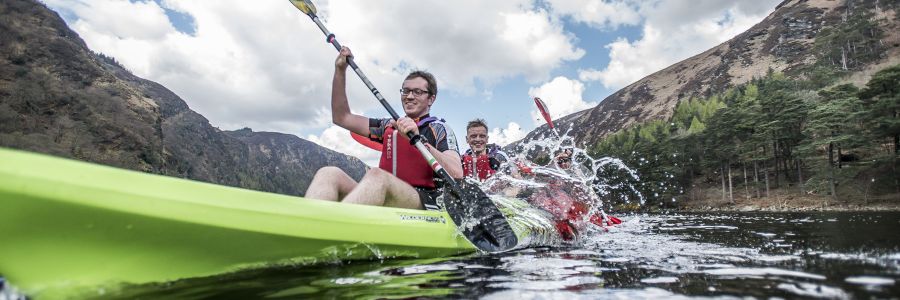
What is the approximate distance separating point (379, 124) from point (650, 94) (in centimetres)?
13500

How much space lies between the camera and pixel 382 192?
4.41 m

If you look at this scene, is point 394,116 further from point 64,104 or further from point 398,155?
point 64,104

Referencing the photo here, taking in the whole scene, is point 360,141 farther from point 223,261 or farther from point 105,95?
point 105,95

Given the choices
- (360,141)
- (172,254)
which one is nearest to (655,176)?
(360,141)

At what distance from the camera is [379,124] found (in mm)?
5578

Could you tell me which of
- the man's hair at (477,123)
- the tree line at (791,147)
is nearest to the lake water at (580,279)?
the man's hair at (477,123)

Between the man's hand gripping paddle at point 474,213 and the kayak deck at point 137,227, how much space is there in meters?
1.18

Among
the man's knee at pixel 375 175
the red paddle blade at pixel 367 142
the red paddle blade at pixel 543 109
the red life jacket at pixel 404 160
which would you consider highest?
the red paddle blade at pixel 543 109

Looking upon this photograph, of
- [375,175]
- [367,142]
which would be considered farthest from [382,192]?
[367,142]

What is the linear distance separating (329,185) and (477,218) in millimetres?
1468

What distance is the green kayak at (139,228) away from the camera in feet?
8.05

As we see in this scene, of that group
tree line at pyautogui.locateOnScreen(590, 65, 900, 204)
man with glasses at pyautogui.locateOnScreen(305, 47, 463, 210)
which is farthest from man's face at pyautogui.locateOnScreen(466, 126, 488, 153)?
tree line at pyautogui.locateOnScreen(590, 65, 900, 204)

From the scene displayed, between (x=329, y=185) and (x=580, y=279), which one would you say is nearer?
(x=580, y=279)

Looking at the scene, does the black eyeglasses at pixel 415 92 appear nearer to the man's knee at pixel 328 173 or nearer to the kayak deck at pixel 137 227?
the man's knee at pixel 328 173
